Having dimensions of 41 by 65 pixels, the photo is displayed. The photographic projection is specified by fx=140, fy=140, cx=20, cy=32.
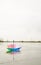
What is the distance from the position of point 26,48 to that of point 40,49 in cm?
87

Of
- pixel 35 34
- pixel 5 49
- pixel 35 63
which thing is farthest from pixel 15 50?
pixel 35 63

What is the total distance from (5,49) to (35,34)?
1.17m

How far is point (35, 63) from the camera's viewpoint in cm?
215

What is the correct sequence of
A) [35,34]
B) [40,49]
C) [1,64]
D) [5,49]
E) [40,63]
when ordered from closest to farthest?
[1,64]
[40,63]
[35,34]
[40,49]
[5,49]

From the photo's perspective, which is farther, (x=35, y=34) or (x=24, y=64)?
(x=35, y=34)

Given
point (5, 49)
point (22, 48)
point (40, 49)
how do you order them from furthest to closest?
1. point (22, 48)
2. point (5, 49)
3. point (40, 49)

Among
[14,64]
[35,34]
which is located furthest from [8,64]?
[35,34]

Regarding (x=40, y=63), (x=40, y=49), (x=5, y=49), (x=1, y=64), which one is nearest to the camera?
(x=1, y=64)

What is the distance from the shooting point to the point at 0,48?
12.6ft

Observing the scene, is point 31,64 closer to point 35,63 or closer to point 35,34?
point 35,63

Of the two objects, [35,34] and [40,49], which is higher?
[35,34]

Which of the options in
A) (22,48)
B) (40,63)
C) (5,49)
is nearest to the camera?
(40,63)

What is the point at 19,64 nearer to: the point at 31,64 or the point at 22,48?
the point at 31,64

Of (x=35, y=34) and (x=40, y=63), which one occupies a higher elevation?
(x=35, y=34)
